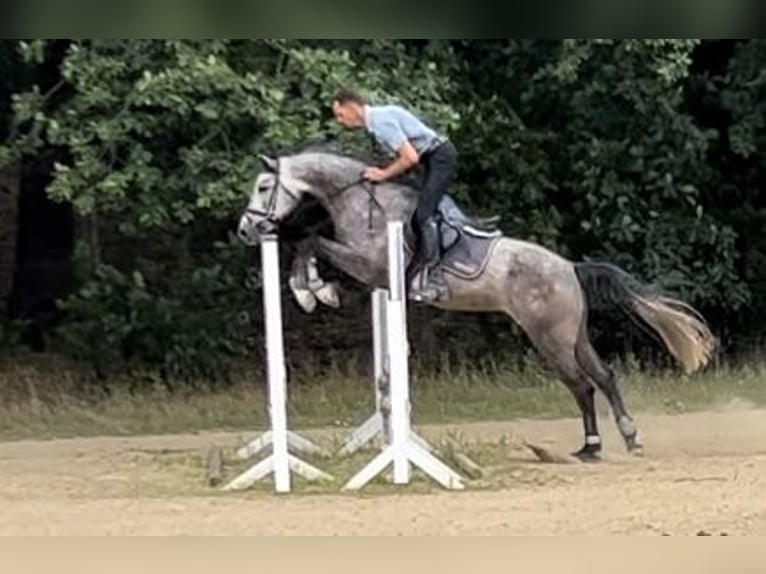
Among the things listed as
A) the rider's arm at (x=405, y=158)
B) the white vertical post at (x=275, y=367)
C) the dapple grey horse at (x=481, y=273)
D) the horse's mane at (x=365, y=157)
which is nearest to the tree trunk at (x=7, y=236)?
the horse's mane at (x=365, y=157)

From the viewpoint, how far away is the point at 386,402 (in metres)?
11.5

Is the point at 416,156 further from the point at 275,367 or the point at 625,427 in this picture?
the point at 625,427

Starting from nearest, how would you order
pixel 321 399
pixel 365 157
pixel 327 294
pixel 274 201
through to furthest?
pixel 274 201 → pixel 327 294 → pixel 365 157 → pixel 321 399

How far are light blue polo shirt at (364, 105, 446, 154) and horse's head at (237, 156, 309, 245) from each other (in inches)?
24.6

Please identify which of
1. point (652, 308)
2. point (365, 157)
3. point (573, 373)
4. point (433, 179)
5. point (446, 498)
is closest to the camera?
point (446, 498)

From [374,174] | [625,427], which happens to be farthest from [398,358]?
[625,427]

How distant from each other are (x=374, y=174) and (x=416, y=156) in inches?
16.3

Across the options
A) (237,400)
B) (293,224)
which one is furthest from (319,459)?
(237,400)

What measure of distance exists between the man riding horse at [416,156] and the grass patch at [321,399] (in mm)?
3520

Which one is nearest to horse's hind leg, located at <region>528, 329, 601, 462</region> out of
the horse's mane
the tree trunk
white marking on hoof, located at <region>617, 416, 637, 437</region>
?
white marking on hoof, located at <region>617, 416, 637, 437</region>

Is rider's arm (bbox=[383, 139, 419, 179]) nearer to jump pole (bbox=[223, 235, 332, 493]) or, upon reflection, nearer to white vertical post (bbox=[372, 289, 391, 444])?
white vertical post (bbox=[372, 289, 391, 444])

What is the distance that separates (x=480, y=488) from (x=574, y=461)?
125 cm

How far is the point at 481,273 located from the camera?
11.6 meters

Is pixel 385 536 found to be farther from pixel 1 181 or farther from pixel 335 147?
pixel 1 181
